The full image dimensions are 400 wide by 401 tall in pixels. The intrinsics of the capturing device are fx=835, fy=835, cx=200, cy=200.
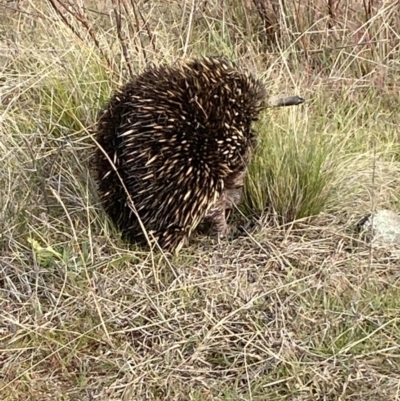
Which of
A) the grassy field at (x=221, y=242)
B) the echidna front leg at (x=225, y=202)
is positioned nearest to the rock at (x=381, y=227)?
the grassy field at (x=221, y=242)

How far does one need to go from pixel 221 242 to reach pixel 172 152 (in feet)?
1.28

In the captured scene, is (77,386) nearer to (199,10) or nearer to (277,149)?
(277,149)

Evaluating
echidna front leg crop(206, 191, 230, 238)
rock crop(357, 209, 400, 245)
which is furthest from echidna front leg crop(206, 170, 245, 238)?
rock crop(357, 209, 400, 245)

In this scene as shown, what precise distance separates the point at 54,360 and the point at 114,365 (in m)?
0.18

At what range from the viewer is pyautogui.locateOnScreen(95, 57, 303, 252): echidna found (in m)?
2.74

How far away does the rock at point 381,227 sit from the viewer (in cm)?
278

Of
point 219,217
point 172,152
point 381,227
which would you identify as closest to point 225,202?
point 219,217

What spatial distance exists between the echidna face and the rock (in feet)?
1.54

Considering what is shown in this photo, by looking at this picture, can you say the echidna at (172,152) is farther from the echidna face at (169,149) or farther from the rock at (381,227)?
the rock at (381,227)

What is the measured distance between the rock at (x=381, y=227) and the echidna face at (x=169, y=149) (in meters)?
0.47

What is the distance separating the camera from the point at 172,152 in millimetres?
2742

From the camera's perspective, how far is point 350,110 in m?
3.51

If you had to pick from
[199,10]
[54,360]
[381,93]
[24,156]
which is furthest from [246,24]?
[54,360]

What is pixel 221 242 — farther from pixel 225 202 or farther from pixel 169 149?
pixel 169 149
